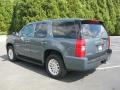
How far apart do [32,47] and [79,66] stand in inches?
88.7

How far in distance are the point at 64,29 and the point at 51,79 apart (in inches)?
62.0

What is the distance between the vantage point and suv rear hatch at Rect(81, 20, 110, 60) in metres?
7.04

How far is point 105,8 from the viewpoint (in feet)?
78.0

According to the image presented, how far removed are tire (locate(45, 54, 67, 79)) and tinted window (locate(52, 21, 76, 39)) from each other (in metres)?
0.67

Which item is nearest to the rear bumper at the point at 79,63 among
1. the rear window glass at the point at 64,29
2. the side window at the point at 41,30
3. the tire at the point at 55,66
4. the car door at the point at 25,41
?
the tire at the point at 55,66

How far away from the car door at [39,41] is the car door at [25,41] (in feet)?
0.99

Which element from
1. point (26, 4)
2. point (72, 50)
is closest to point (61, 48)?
point (72, 50)

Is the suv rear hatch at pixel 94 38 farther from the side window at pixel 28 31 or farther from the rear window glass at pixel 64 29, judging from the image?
the side window at pixel 28 31

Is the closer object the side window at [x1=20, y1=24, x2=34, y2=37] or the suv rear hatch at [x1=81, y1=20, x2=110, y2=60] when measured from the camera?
the suv rear hatch at [x1=81, y1=20, x2=110, y2=60]

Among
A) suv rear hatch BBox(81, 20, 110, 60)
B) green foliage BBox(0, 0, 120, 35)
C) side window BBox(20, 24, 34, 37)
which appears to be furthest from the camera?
green foliage BBox(0, 0, 120, 35)

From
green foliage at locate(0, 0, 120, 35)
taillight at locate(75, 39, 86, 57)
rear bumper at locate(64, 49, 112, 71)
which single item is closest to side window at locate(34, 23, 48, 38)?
rear bumper at locate(64, 49, 112, 71)

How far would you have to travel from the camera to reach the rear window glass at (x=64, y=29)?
709cm

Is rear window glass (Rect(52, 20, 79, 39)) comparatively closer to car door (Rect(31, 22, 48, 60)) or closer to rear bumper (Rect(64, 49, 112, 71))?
car door (Rect(31, 22, 48, 60))

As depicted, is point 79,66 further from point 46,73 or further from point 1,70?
point 1,70
